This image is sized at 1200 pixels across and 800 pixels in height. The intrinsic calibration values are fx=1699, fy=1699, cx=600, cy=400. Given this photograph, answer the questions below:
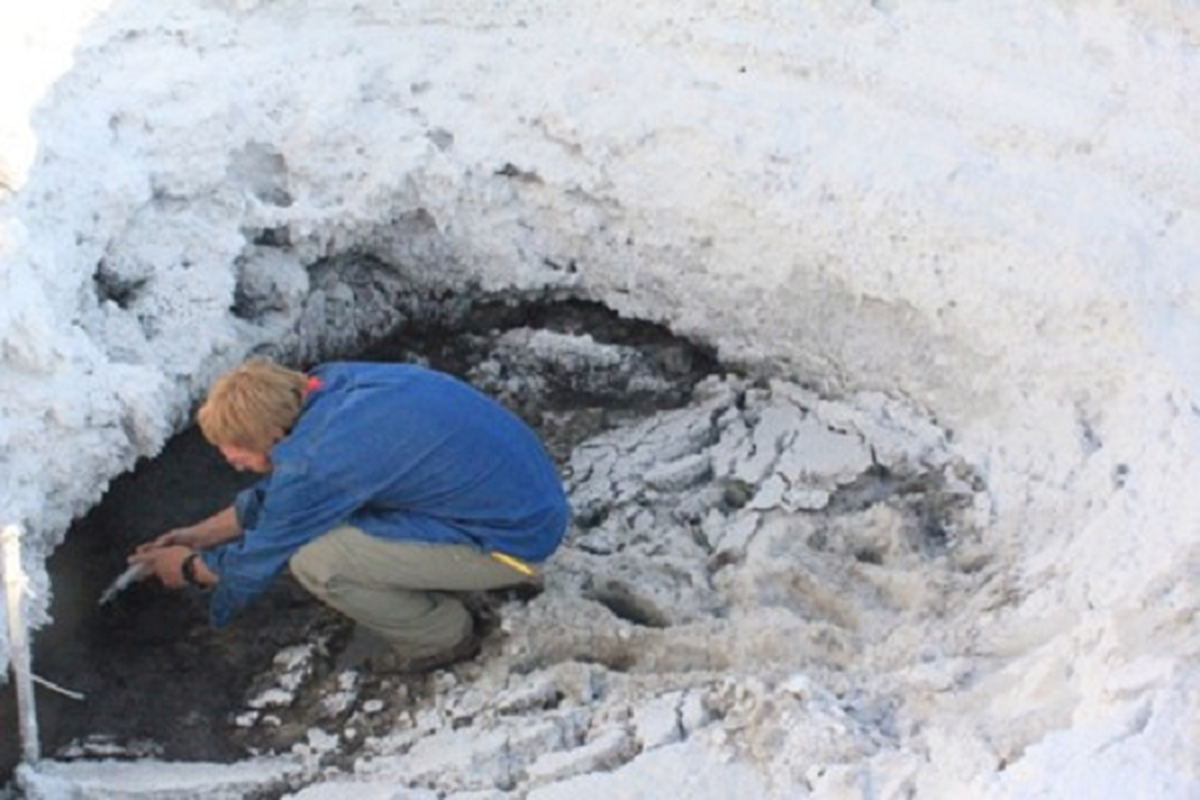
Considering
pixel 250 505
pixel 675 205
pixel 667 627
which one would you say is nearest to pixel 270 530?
pixel 250 505

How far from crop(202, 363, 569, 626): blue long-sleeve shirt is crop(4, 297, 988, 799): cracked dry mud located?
211 mm

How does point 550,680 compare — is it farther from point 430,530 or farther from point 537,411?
point 537,411

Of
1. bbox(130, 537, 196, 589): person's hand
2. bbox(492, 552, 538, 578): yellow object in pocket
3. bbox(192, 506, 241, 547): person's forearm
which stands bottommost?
bbox(130, 537, 196, 589): person's hand

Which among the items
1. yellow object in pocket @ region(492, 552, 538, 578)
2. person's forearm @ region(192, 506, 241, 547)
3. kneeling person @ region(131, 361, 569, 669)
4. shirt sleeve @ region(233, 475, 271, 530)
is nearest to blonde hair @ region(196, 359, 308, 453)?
kneeling person @ region(131, 361, 569, 669)

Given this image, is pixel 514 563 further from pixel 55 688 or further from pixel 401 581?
pixel 55 688

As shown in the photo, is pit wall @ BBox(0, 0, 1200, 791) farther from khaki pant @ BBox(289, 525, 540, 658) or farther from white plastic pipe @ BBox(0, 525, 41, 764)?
khaki pant @ BBox(289, 525, 540, 658)

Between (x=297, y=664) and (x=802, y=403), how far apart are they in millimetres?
1316

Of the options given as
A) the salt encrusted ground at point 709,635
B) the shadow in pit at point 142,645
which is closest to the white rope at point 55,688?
the shadow in pit at point 142,645

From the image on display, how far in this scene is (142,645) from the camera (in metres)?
3.61

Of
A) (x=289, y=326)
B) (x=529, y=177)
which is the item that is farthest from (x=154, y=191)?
(x=529, y=177)

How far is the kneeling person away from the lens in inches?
127

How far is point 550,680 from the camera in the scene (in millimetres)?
3396

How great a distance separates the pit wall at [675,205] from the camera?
11.6ft

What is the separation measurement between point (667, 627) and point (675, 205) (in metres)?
1.09
